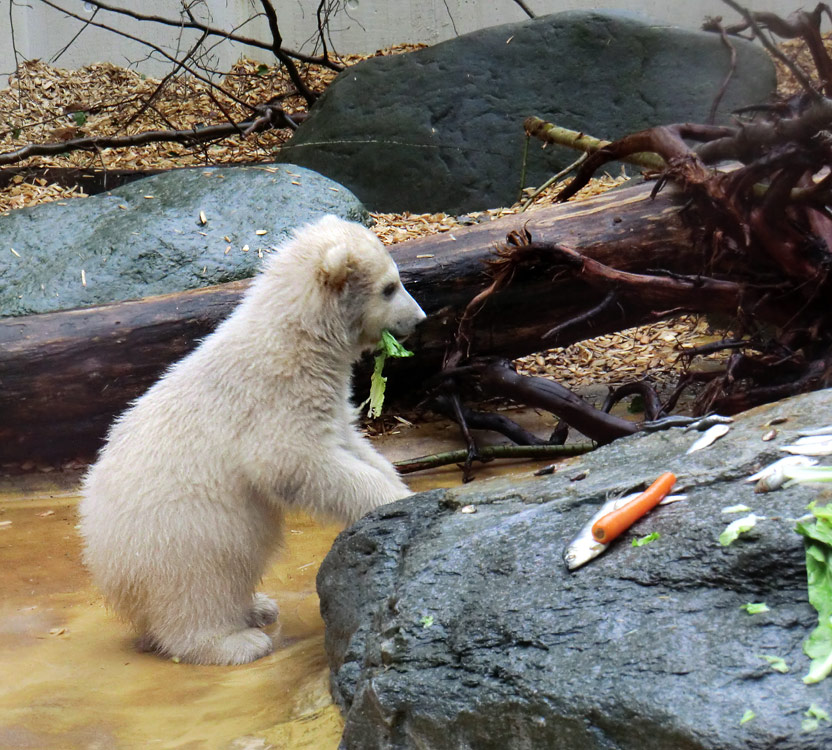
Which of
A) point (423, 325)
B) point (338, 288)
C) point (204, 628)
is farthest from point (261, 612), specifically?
point (423, 325)

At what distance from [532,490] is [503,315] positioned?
2.94 metres

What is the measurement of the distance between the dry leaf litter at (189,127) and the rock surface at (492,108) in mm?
585

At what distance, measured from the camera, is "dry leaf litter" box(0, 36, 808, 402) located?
7.59 meters

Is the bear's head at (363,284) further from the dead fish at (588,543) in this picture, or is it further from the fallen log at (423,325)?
the dead fish at (588,543)

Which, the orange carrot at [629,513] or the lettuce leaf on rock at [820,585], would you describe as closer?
the lettuce leaf on rock at [820,585]

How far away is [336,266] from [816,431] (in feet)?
7.46

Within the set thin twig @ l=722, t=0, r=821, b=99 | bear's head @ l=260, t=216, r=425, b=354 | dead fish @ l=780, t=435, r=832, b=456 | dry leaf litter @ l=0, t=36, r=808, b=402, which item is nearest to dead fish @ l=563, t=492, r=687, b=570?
dead fish @ l=780, t=435, r=832, b=456

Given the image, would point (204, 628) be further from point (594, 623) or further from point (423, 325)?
point (423, 325)

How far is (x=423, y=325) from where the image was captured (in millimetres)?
6215

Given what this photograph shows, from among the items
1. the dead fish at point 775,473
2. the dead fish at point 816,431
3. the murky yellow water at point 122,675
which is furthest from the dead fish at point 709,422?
the murky yellow water at point 122,675

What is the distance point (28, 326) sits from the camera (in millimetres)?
6020

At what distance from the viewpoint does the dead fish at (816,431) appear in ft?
9.26

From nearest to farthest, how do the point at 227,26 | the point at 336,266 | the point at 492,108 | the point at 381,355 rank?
1. the point at 336,266
2. the point at 381,355
3. the point at 492,108
4. the point at 227,26

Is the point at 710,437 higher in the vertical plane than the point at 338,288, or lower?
lower
